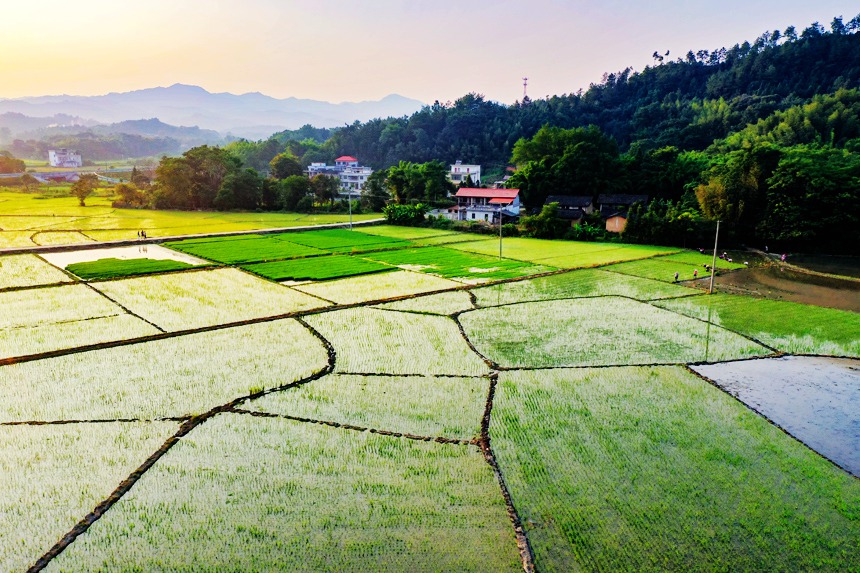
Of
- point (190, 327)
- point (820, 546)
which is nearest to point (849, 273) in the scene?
point (820, 546)

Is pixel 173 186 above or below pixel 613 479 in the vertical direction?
above

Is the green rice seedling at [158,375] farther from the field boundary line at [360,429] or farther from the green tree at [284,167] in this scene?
the green tree at [284,167]

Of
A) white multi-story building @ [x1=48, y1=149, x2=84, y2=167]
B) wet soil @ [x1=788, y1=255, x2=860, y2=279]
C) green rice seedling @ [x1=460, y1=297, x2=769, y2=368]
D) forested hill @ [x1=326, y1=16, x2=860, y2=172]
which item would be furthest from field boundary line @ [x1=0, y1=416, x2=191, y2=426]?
white multi-story building @ [x1=48, y1=149, x2=84, y2=167]

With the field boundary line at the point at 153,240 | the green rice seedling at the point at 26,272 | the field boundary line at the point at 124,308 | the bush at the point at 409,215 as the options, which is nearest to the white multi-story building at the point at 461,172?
the bush at the point at 409,215

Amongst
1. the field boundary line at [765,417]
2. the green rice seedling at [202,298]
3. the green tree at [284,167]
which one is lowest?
the field boundary line at [765,417]

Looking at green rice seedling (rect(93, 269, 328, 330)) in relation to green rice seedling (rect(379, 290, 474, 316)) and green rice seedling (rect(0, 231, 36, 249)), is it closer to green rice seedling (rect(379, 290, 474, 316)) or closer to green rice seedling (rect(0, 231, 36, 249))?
green rice seedling (rect(379, 290, 474, 316))

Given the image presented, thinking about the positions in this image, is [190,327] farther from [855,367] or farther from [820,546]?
[855,367]

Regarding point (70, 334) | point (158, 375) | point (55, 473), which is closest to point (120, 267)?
point (70, 334)
